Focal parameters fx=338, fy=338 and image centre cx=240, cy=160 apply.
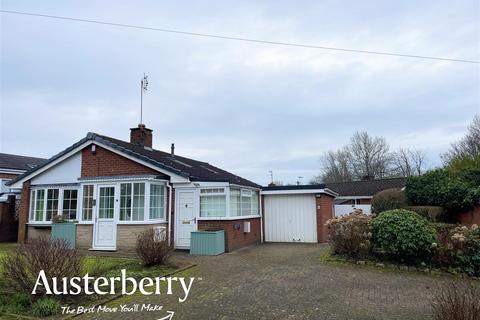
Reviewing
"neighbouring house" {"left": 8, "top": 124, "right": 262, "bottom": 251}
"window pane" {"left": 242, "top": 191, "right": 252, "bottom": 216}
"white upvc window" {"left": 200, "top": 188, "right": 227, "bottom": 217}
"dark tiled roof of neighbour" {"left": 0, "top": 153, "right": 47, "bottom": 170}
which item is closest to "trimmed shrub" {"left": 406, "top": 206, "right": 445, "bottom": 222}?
"window pane" {"left": 242, "top": 191, "right": 252, "bottom": 216}


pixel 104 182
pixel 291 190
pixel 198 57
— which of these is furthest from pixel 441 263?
pixel 104 182

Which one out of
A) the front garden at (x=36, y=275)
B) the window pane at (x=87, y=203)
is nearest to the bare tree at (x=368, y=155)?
the window pane at (x=87, y=203)

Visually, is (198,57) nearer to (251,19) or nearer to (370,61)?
(251,19)

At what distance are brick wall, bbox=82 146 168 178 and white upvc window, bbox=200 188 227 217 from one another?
7.18 ft

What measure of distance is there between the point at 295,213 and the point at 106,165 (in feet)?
31.1

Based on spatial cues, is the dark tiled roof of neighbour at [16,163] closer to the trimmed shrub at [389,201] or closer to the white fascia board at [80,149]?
the white fascia board at [80,149]

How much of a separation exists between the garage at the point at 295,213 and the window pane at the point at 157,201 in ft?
19.4

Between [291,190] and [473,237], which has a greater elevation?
[291,190]

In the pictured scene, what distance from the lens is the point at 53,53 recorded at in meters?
10.6

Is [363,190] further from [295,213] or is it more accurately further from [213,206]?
[213,206]

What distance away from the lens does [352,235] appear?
11.0 m

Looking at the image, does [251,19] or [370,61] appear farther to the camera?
[370,61]

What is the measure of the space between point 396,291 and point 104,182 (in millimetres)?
11107

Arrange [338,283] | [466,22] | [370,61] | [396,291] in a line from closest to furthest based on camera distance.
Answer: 1. [396,291]
2. [338,283]
3. [466,22]
4. [370,61]
